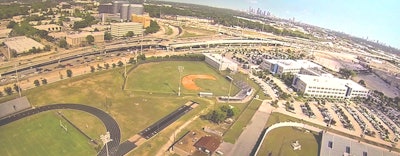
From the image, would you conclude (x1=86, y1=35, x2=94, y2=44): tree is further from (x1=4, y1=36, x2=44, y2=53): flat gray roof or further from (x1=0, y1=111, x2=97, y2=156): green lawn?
(x1=0, y1=111, x2=97, y2=156): green lawn

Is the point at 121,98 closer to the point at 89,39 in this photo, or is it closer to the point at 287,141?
the point at 287,141

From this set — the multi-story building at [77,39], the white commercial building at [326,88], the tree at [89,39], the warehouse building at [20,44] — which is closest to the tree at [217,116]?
the white commercial building at [326,88]

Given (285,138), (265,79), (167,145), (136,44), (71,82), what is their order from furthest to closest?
(136,44) < (265,79) < (71,82) < (285,138) < (167,145)

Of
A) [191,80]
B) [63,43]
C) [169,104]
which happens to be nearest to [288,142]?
[169,104]

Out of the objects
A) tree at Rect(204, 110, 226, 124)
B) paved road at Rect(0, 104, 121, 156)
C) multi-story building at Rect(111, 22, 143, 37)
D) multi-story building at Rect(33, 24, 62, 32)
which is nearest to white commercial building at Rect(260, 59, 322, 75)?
tree at Rect(204, 110, 226, 124)

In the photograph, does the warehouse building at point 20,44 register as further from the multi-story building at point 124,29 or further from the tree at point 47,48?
the multi-story building at point 124,29

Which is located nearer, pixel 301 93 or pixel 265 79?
pixel 301 93

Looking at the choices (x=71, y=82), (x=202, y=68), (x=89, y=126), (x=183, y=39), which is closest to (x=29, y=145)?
(x=89, y=126)

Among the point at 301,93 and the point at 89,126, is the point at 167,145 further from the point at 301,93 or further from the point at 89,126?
the point at 301,93
